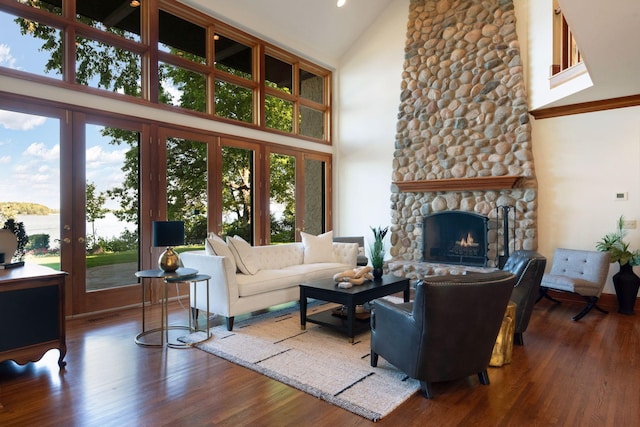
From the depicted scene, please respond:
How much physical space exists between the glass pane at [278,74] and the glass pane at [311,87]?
0.34 m

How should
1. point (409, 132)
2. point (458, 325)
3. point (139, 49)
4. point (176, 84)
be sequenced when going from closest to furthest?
point (458, 325) < point (139, 49) < point (176, 84) < point (409, 132)

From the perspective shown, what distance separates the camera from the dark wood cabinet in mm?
3006

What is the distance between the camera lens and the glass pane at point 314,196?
8.24 meters

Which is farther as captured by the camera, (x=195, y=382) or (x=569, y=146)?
(x=569, y=146)

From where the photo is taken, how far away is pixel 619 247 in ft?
17.9

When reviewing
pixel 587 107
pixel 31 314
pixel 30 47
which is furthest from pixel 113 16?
pixel 587 107

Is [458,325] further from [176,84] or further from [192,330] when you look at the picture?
[176,84]

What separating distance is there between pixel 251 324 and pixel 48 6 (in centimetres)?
439

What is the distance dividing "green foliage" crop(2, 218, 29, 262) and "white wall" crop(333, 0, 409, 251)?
18.4ft

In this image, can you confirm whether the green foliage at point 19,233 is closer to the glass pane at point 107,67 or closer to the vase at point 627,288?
the glass pane at point 107,67

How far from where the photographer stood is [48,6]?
4633 mm

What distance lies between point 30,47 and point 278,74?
13.4 ft

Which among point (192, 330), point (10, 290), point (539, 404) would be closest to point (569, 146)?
point (539, 404)

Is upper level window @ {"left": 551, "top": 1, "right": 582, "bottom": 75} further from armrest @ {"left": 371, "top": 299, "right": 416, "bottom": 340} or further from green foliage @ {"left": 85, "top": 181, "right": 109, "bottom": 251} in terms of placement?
green foliage @ {"left": 85, "top": 181, "right": 109, "bottom": 251}
